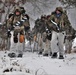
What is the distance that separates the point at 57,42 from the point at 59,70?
3.43 metres

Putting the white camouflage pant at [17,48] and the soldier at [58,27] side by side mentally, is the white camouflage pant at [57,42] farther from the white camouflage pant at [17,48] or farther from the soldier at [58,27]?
the white camouflage pant at [17,48]

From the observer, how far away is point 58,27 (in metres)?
11.4

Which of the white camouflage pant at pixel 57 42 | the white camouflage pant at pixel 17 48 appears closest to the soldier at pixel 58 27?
the white camouflage pant at pixel 57 42

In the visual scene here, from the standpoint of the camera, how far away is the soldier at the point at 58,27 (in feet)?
37.6

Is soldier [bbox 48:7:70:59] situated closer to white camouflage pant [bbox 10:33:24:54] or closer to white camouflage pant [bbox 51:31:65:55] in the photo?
white camouflage pant [bbox 51:31:65:55]

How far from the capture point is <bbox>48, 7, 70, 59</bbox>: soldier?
11469mm

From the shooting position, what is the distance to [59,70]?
330 inches

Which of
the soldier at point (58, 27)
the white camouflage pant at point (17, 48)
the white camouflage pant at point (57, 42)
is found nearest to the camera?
the soldier at point (58, 27)

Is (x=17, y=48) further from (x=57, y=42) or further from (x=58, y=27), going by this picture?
(x=58, y=27)

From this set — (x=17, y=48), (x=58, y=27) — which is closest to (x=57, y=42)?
(x=58, y=27)

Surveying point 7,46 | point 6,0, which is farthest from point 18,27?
point 7,46

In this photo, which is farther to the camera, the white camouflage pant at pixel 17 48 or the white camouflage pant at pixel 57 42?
the white camouflage pant at pixel 17 48

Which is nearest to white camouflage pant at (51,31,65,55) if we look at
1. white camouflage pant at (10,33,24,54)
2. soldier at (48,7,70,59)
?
soldier at (48,7,70,59)

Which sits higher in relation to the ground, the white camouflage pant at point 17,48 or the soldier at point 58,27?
the soldier at point 58,27
